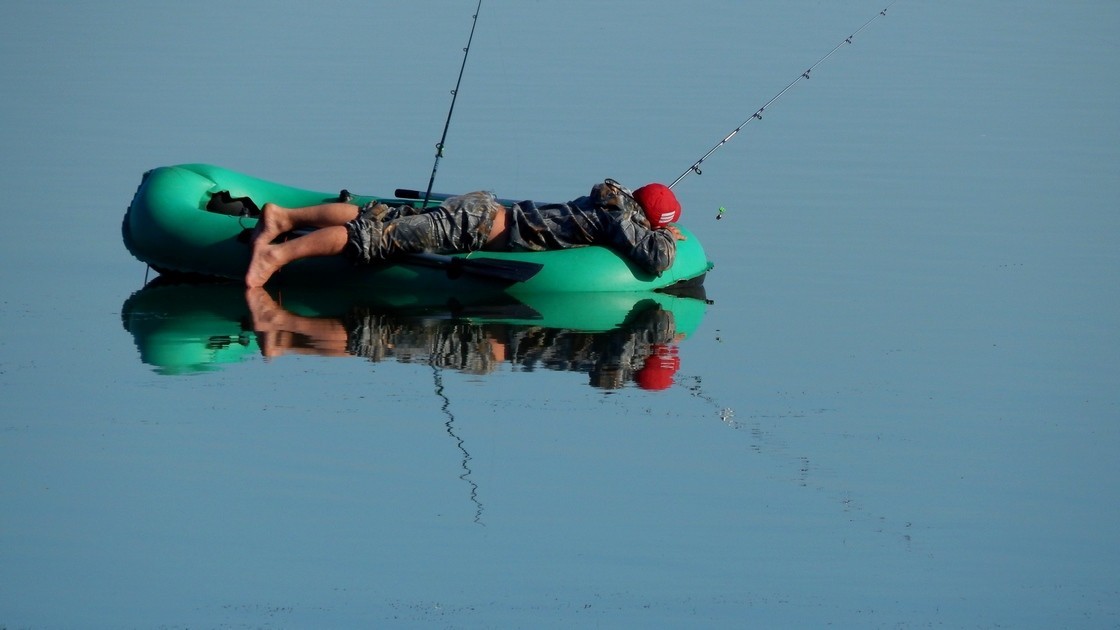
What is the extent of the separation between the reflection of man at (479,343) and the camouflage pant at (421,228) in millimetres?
387

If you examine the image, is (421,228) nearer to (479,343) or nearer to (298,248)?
(298,248)

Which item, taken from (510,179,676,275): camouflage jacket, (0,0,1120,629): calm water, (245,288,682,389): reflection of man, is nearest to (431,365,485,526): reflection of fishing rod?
(0,0,1120,629): calm water

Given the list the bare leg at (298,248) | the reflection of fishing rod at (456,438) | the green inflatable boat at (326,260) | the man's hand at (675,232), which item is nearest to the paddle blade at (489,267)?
the green inflatable boat at (326,260)

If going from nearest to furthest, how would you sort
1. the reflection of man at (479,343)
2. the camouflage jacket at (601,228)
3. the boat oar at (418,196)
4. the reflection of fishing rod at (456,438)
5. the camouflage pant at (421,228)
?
the reflection of fishing rod at (456,438), the reflection of man at (479,343), the camouflage pant at (421,228), the camouflage jacket at (601,228), the boat oar at (418,196)

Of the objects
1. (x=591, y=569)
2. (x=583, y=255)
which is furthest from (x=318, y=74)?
(x=591, y=569)

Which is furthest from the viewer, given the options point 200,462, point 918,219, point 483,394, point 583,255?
point 918,219

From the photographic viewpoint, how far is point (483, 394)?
6.77 m

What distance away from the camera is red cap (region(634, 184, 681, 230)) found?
871 cm

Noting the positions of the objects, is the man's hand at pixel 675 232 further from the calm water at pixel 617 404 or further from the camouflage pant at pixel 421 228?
the camouflage pant at pixel 421 228

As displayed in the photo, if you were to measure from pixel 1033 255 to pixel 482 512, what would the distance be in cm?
510

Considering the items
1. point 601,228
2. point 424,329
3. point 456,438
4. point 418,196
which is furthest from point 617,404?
point 418,196

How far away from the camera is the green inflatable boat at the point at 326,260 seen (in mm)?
8547

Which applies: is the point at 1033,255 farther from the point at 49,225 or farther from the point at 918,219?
the point at 49,225

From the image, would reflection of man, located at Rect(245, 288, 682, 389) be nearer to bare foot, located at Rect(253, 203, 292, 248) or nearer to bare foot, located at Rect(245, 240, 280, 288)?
bare foot, located at Rect(245, 240, 280, 288)
